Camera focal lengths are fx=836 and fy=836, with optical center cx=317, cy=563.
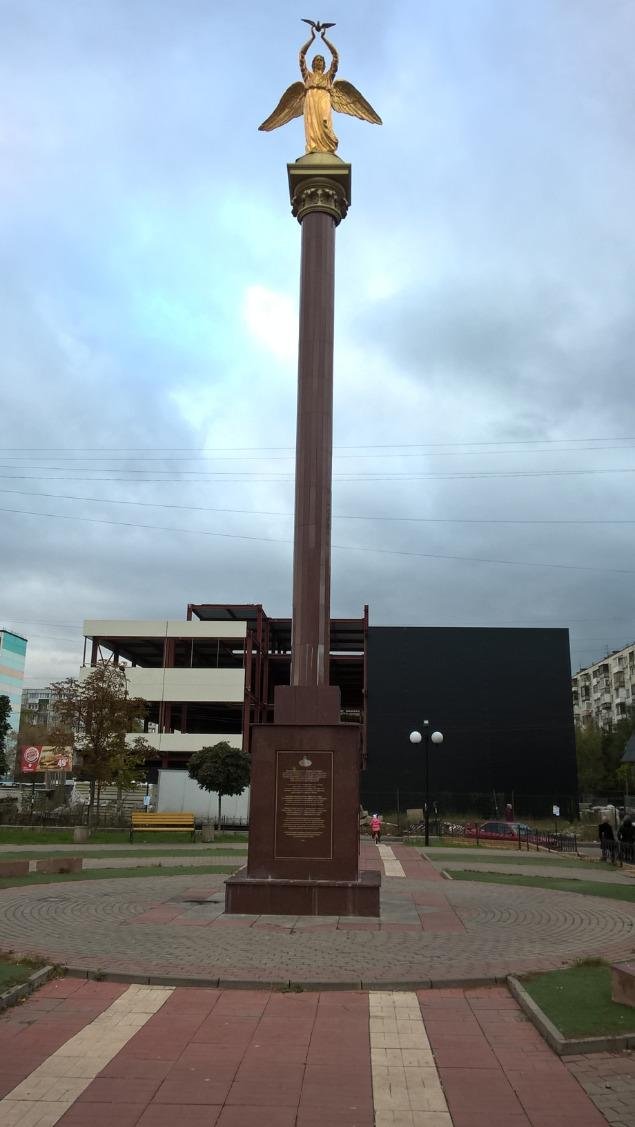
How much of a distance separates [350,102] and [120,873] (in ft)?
55.6

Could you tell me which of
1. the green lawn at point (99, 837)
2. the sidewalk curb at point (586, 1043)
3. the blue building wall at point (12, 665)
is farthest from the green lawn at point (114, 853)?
the blue building wall at point (12, 665)

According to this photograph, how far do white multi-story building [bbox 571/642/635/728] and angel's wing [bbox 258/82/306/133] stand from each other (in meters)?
70.3

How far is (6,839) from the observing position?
27.1m

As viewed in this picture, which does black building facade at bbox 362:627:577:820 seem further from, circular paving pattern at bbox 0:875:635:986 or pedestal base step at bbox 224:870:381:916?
pedestal base step at bbox 224:870:381:916

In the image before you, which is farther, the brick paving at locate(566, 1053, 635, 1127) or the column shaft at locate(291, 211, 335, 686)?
the column shaft at locate(291, 211, 335, 686)

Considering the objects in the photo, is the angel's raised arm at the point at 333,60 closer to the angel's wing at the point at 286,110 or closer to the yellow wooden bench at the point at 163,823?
the angel's wing at the point at 286,110

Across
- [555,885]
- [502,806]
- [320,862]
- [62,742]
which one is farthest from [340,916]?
[502,806]

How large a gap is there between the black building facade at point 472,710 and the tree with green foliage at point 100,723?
25.5 meters

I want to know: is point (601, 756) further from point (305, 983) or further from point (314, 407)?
point (305, 983)

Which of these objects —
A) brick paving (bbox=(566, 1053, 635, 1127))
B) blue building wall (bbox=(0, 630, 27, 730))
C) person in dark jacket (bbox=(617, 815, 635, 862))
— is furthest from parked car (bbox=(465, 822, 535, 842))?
blue building wall (bbox=(0, 630, 27, 730))

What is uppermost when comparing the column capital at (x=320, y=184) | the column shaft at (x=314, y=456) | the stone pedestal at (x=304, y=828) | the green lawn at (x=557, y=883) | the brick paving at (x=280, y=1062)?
the column capital at (x=320, y=184)

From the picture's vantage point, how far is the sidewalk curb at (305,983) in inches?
316

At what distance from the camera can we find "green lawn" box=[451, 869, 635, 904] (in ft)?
52.9

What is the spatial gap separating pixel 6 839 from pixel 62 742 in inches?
177
